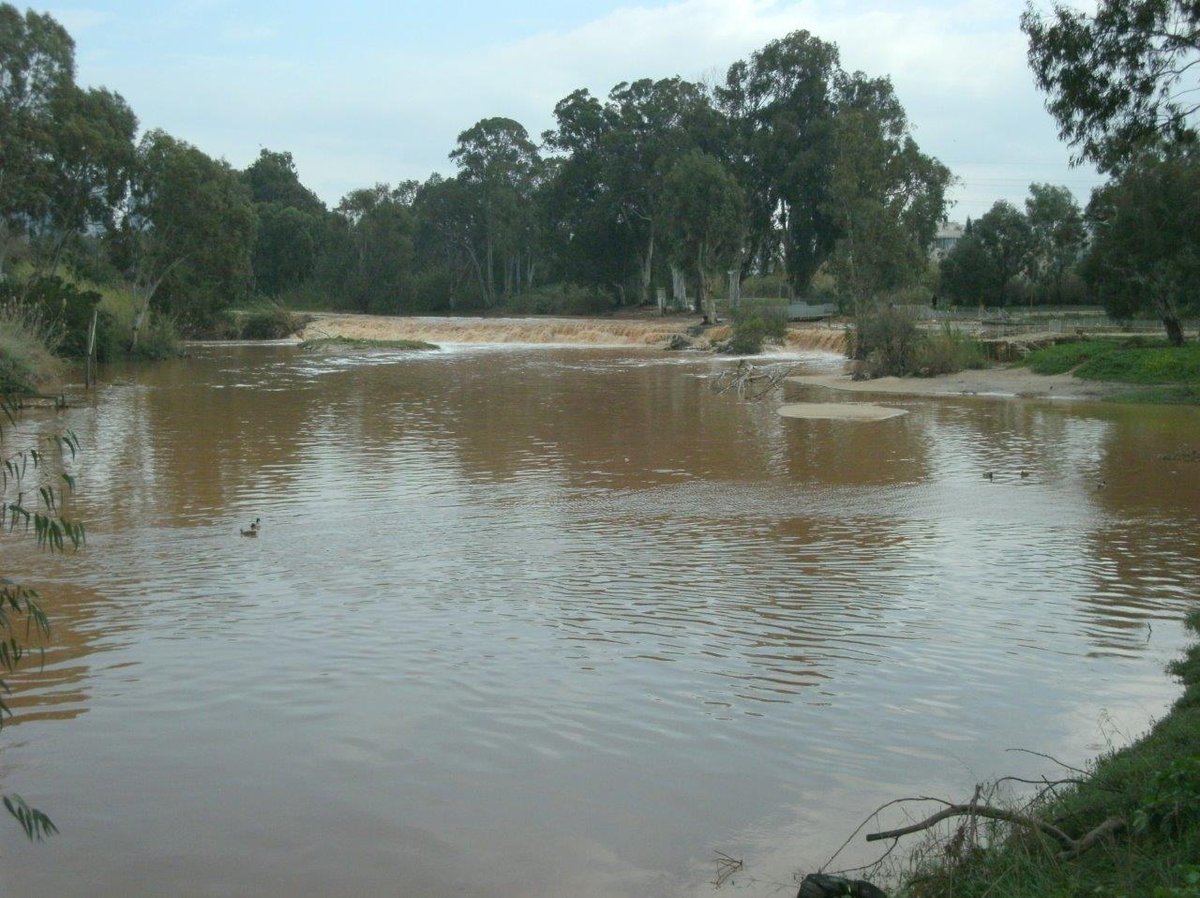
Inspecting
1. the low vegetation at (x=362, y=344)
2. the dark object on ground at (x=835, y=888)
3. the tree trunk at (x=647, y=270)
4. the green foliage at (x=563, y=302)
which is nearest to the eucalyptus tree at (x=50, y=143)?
the low vegetation at (x=362, y=344)

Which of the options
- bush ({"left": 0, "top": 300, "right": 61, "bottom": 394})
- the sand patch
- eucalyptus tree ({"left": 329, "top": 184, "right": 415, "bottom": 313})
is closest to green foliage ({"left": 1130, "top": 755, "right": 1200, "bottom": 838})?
the sand patch

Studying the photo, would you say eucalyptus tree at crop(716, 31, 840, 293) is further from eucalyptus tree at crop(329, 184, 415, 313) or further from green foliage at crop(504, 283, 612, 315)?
eucalyptus tree at crop(329, 184, 415, 313)

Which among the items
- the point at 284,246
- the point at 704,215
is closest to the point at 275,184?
the point at 284,246

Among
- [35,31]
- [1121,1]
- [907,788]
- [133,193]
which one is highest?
[35,31]

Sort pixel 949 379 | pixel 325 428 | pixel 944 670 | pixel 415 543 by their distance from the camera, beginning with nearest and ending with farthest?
pixel 944 670 < pixel 415 543 < pixel 325 428 < pixel 949 379

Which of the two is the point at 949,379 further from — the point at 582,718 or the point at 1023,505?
the point at 582,718

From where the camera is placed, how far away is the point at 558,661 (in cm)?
866

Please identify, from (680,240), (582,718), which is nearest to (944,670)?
(582,718)

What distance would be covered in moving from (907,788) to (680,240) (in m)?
62.3

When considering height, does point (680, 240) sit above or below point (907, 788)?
above

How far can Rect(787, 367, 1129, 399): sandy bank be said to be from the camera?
32438 mm

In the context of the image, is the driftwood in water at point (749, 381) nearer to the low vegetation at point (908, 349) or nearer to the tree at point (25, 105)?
the low vegetation at point (908, 349)

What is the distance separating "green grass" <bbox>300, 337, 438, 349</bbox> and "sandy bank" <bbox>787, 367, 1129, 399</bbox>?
27539mm

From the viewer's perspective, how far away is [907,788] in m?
A: 6.40
